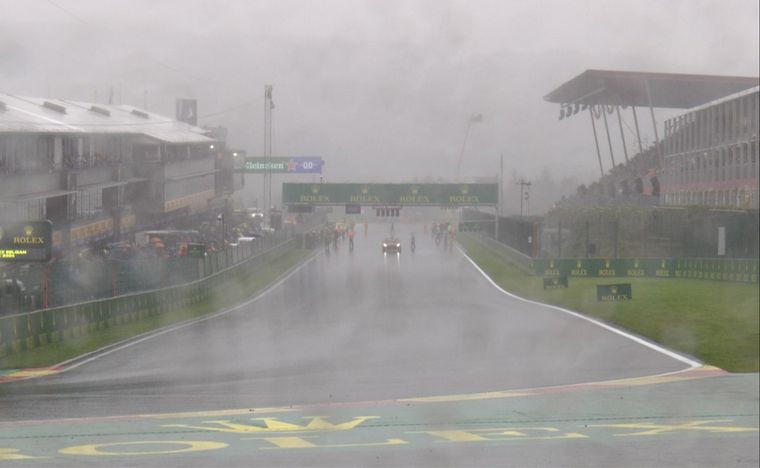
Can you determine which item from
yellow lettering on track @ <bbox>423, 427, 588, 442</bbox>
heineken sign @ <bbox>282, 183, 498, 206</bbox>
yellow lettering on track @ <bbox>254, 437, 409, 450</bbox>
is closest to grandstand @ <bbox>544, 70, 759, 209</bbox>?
heineken sign @ <bbox>282, 183, 498, 206</bbox>

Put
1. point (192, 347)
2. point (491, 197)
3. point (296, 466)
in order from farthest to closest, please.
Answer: point (192, 347)
point (491, 197)
point (296, 466)

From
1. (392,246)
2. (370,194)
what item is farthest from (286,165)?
(392,246)

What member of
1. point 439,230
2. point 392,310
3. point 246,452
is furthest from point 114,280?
point 439,230

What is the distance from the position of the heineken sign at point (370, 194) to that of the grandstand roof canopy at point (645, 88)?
2.01 meters

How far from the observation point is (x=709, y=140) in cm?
1054

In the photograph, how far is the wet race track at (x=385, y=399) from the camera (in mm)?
9641

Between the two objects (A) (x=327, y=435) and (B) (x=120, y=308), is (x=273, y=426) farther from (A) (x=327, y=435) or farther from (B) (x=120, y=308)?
(B) (x=120, y=308)

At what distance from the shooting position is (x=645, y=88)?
41.4 feet

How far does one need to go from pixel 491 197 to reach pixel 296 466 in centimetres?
798

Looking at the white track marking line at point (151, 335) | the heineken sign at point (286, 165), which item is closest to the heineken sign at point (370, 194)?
the heineken sign at point (286, 165)

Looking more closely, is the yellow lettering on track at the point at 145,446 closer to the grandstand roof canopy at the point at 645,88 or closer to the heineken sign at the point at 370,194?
the heineken sign at the point at 370,194

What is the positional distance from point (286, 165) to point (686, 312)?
16.5 meters

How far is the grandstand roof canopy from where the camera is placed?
1088 cm

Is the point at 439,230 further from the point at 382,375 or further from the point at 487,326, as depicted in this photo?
the point at 382,375
